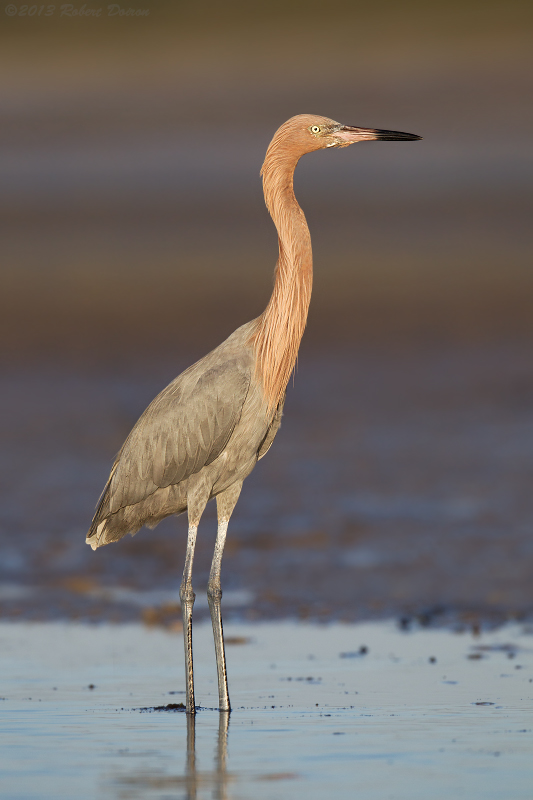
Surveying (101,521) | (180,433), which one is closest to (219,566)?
(180,433)

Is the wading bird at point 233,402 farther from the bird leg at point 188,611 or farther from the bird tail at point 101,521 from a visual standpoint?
the bird tail at point 101,521

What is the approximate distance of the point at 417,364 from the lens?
19125mm

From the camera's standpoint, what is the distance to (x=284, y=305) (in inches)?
311

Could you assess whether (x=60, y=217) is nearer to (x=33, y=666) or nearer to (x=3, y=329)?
(x=3, y=329)

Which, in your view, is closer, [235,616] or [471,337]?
[235,616]

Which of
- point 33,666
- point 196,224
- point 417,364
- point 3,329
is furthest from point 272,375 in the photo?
point 196,224

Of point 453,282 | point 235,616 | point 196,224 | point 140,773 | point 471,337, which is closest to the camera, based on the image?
point 140,773

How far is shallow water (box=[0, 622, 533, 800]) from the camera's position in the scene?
5.52 metres

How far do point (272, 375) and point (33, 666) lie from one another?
216 centimetres

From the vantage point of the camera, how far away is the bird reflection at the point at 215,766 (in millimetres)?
5453

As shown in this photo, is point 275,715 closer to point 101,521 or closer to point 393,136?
point 101,521

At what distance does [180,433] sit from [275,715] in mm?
1814

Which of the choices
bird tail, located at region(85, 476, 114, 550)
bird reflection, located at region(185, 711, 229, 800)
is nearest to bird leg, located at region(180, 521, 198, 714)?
bird reflection, located at region(185, 711, 229, 800)

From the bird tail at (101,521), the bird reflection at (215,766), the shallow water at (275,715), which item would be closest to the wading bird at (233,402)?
the bird tail at (101,521)
